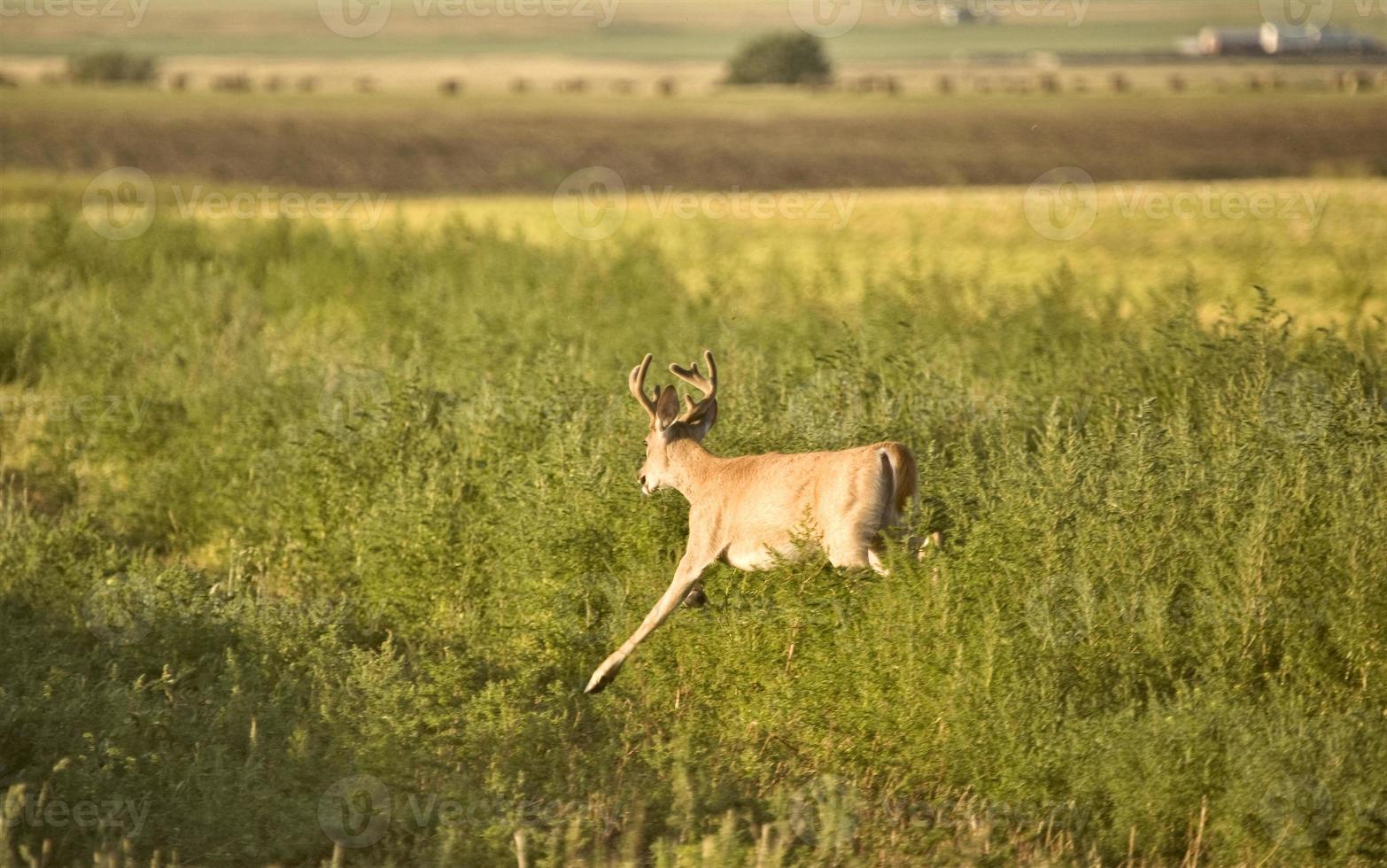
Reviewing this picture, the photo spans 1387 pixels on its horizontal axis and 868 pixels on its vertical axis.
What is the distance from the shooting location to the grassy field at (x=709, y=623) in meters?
7.55

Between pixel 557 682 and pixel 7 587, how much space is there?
401 cm

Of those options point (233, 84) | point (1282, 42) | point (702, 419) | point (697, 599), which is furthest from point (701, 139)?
point (697, 599)

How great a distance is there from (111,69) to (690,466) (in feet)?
357

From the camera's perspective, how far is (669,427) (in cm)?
948

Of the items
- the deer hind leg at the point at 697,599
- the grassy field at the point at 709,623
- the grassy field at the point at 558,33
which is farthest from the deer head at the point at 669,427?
the grassy field at the point at 558,33

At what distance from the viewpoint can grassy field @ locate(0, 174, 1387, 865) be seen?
7555 mm

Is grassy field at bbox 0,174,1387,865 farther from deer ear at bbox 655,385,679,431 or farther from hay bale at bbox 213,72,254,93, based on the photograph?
hay bale at bbox 213,72,254,93

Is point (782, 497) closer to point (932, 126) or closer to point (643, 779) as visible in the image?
point (643, 779)

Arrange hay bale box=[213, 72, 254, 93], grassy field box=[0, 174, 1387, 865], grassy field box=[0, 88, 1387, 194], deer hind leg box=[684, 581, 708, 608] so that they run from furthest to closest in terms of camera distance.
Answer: hay bale box=[213, 72, 254, 93]
grassy field box=[0, 88, 1387, 194]
deer hind leg box=[684, 581, 708, 608]
grassy field box=[0, 174, 1387, 865]

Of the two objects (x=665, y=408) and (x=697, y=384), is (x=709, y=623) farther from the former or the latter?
(x=697, y=384)

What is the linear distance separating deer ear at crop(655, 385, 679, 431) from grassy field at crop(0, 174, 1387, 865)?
24.8 inches

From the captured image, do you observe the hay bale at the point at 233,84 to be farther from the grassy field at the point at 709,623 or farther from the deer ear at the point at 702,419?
the deer ear at the point at 702,419

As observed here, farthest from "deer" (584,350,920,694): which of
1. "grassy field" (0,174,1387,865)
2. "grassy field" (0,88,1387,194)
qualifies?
"grassy field" (0,88,1387,194)

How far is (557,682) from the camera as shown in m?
8.75
